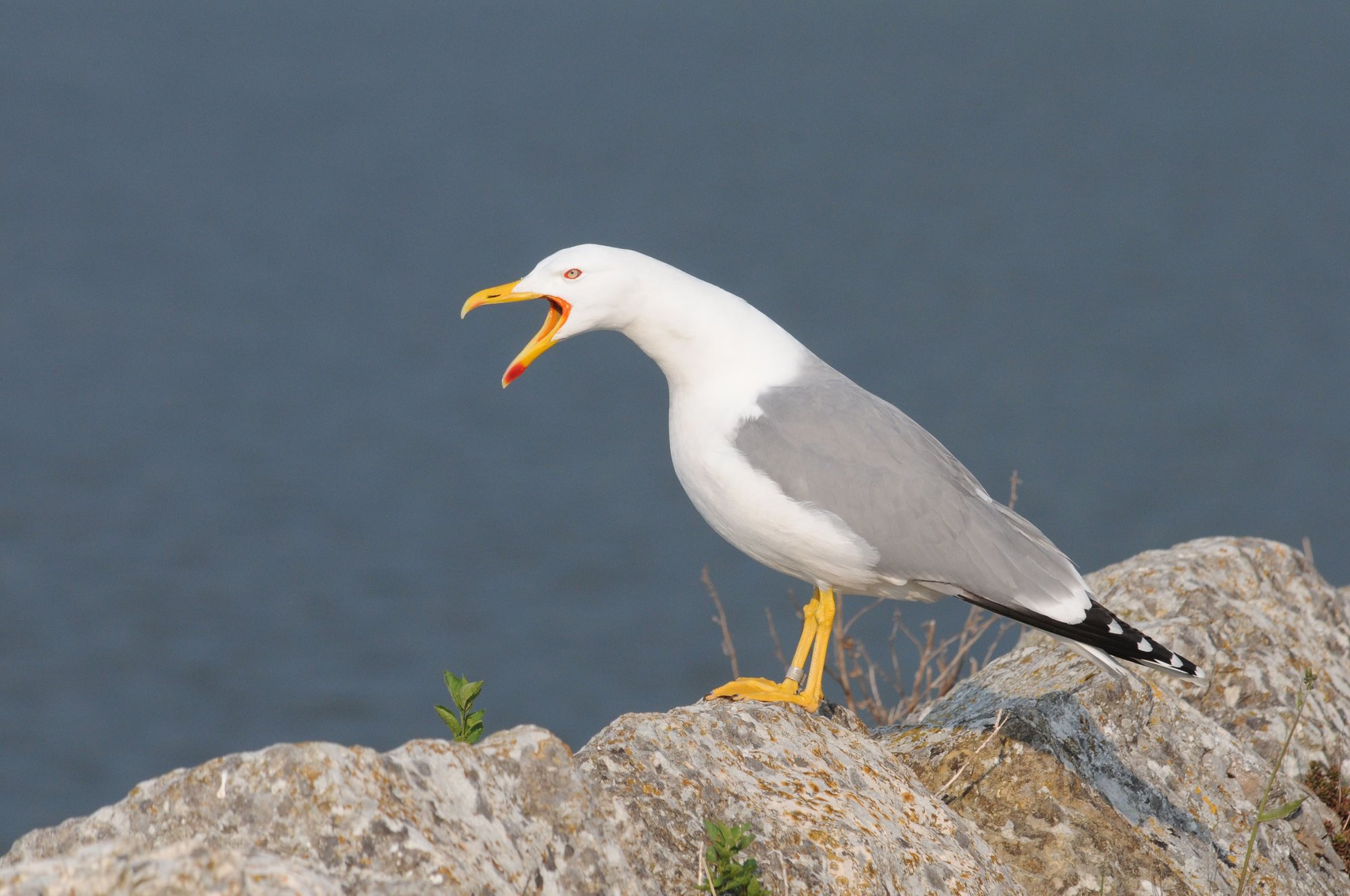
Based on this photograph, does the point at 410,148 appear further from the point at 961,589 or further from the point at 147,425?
the point at 961,589

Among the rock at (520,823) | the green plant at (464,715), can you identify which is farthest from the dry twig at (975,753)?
A: the green plant at (464,715)

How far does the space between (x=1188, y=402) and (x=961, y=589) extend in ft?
84.9

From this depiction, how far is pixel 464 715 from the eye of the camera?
410 cm

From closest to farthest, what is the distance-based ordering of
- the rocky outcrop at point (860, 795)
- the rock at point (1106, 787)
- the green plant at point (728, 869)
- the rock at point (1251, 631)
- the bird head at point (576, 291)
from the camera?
the rocky outcrop at point (860, 795) < the green plant at point (728, 869) < the rock at point (1106, 787) < the bird head at point (576, 291) < the rock at point (1251, 631)

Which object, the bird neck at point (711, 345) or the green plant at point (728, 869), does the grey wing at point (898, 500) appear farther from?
the green plant at point (728, 869)

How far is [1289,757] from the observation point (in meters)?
5.98

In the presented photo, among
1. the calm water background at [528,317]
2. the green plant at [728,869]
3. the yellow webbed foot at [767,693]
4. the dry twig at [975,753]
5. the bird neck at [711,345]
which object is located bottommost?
the green plant at [728,869]

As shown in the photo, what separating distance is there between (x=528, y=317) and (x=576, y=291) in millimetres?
22198

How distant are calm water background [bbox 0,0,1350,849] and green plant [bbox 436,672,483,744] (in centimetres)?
1398

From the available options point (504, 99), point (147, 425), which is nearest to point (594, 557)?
point (147, 425)

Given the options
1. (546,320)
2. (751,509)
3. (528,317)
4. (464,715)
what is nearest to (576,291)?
(546,320)

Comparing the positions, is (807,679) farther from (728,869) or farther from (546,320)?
(728,869)

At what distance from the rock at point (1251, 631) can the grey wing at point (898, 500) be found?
1.12 m

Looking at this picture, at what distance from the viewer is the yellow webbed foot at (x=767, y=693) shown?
4965mm
